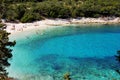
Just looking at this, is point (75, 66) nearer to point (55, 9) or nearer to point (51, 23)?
point (51, 23)

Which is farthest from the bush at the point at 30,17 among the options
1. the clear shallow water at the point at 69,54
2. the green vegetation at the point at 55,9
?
the clear shallow water at the point at 69,54

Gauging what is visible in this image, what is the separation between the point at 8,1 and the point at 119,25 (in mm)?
44285

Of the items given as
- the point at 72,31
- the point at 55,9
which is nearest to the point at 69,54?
the point at 72,31

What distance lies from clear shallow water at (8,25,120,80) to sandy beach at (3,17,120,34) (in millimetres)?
4551

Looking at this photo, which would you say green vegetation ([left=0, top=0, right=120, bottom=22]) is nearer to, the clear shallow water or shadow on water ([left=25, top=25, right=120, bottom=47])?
shadow on water ([left=25, top=25, right=120, bottom=47])

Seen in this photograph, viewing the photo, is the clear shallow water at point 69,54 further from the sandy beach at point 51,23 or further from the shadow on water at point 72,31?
the sandy beach at point 51,23

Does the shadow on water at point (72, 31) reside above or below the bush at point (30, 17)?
below

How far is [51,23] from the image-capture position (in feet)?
341

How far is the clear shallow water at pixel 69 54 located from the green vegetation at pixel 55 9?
1012 centimetres

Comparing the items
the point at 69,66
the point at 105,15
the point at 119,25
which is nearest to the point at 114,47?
the point at 69,66

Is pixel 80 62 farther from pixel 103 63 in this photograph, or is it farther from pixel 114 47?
pixel 114 47

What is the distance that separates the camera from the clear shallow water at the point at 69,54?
5725cm

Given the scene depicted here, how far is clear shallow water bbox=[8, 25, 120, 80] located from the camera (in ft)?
188

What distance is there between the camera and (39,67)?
61312mm
